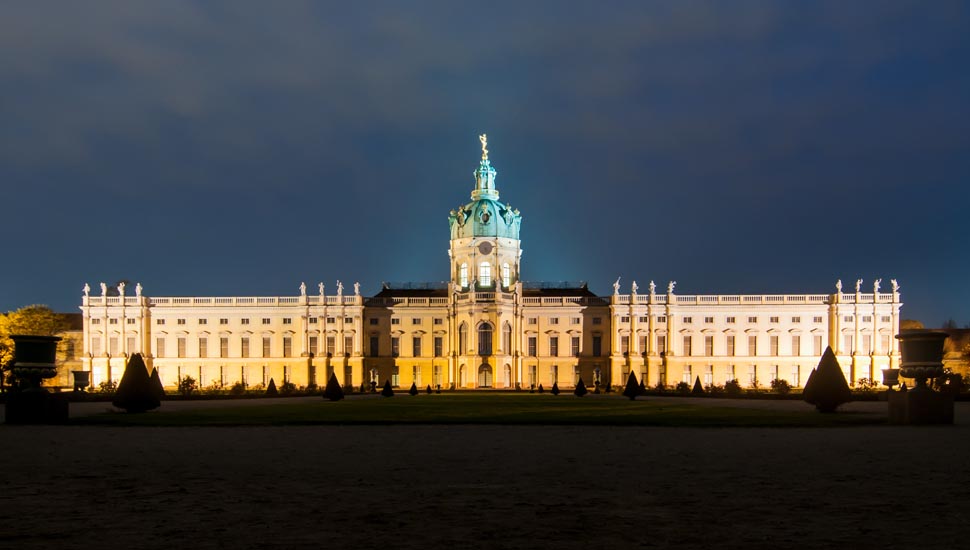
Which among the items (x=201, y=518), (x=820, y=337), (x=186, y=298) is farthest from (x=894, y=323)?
(x=201, y=518)

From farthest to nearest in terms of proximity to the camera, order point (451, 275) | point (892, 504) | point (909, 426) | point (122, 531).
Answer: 1. point (451, 275)
2. point (909, 426)
3. point (892, 504)
4. point (122, 531)

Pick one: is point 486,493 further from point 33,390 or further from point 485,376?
point 485,376

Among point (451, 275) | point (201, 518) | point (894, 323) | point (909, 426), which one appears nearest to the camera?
point (201, 518)

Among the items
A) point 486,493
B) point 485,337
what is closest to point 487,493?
point 486,493

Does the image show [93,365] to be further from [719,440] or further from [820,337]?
[719,440]

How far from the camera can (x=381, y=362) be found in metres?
93.8

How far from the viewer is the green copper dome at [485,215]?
98500 mm

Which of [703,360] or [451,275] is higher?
[451,275]

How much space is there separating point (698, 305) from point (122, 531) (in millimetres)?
85352

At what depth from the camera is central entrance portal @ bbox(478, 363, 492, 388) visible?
298 feet

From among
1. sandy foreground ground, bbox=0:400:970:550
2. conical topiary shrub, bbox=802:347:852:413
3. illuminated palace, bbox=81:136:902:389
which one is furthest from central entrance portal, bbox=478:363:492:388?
sandy foreground ground, bbox=0:400:970:550

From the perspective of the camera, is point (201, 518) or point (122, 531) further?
point (201, 518)

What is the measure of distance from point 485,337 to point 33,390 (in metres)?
64.0

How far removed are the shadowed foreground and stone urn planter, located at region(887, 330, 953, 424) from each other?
5.85 metres
